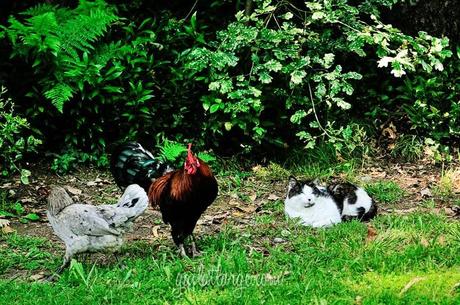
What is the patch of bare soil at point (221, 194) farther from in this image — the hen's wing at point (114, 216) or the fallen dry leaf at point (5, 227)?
the hen's wing at point (114, 216)

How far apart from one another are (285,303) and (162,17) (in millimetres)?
5470

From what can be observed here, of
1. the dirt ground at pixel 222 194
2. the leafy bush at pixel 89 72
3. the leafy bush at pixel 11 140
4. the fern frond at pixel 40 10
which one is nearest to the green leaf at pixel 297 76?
the dirt ground at pixel 222 194

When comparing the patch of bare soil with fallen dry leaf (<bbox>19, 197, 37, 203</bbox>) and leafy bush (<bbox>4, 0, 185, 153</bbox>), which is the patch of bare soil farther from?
leafy bush (<bbox>4, 0, 185, 153</bbox>)

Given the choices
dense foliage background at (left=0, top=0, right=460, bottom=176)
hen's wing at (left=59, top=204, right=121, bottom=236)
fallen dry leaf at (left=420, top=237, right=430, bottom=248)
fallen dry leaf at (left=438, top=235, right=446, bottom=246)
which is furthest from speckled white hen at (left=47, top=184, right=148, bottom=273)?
fallen dry leaf at (left=438, top=235, right=446, bottom=246)

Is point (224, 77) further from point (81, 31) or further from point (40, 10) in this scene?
point (40, 10)

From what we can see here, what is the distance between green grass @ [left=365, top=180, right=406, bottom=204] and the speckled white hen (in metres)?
2.92

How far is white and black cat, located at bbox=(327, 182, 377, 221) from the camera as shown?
7059 millimetres

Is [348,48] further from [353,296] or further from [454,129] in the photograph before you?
[353,296]

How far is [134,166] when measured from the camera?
7285mm

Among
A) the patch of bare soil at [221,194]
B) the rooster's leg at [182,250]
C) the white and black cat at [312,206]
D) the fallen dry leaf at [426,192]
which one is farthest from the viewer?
the fallen dry leaf at [426,192]

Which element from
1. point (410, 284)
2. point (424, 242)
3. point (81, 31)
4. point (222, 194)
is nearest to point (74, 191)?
point (222, 194)

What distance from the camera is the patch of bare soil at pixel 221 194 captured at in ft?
23.8

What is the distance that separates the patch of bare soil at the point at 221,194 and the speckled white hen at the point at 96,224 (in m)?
0.96

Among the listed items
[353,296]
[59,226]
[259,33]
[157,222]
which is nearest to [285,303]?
[353,296]
